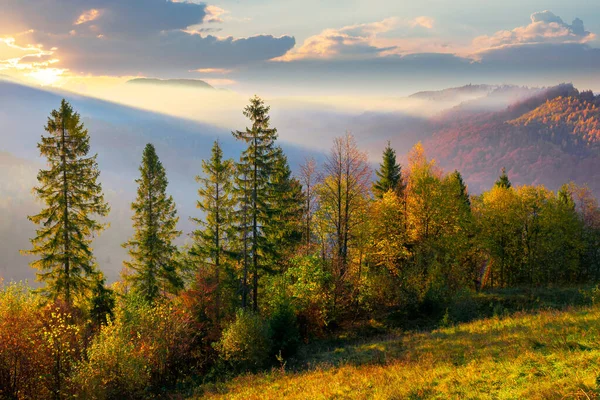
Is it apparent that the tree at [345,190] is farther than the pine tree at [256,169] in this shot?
No

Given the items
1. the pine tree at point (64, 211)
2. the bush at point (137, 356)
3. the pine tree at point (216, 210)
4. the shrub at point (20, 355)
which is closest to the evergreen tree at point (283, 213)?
the pine tree at point (216, 210)

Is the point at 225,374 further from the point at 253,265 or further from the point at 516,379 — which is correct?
the point at 516,379

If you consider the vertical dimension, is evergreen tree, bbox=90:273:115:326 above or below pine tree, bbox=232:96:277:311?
below

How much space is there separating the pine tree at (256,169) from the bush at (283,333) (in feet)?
25.1

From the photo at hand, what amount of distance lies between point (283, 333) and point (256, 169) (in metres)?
12.6

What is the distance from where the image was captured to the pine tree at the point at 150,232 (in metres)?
29.9

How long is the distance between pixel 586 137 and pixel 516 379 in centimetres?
23884

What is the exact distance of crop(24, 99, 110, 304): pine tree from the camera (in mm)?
23578

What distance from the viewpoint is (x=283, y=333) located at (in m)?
20.8

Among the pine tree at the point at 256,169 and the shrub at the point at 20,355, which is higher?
the pine tree at the point at 256,169

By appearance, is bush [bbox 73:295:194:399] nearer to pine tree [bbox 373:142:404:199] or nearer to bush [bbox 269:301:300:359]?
bush [bbox 269:301:300:359]

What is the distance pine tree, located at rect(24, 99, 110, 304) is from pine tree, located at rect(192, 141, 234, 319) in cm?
816

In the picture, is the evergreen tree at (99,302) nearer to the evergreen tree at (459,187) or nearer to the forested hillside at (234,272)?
the forested hillside at (234,272)

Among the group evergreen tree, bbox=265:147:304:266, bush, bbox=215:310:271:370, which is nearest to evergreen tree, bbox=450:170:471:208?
evergreen tree, bbox=265:147:304:266
